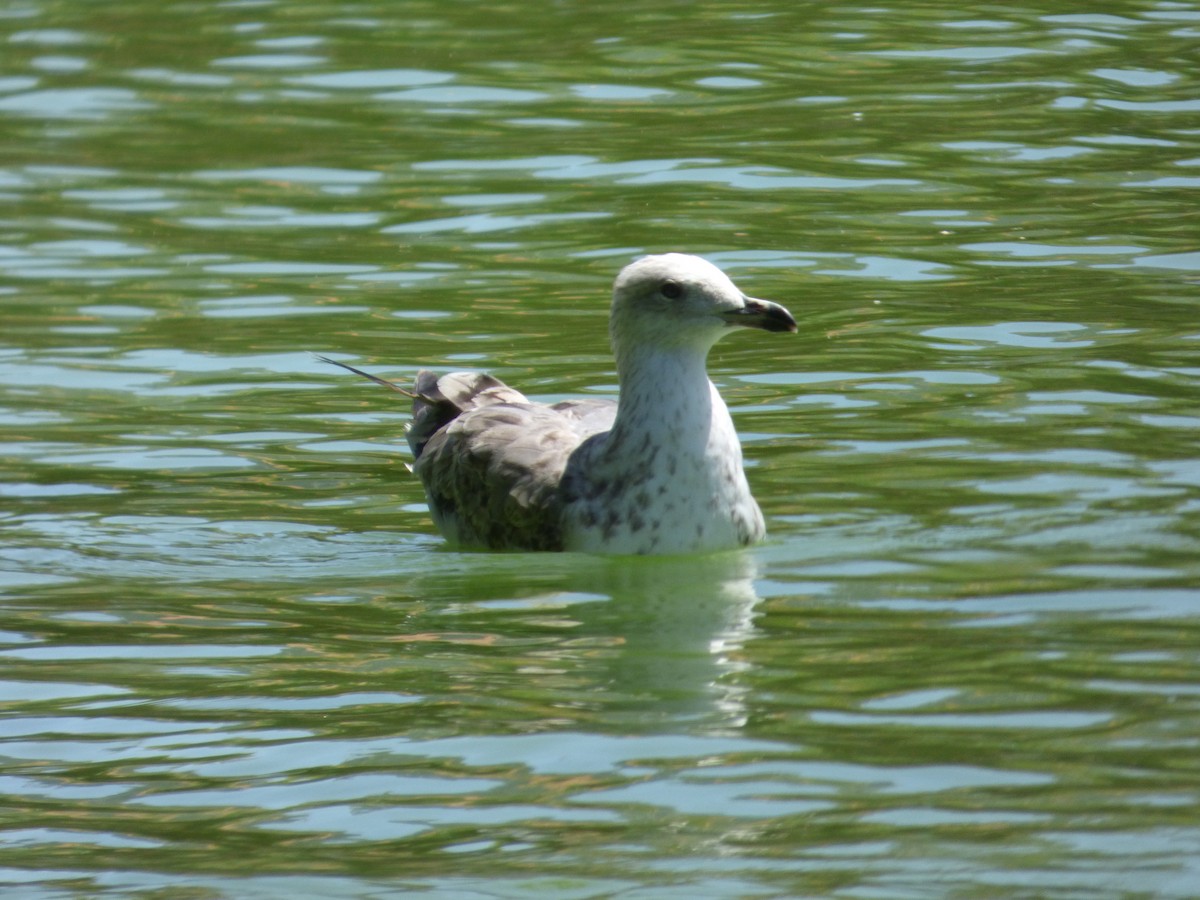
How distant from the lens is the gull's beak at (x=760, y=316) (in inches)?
346

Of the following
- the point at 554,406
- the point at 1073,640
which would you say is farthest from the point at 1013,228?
the point at 1073,640

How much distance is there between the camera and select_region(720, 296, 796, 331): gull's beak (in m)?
8.78

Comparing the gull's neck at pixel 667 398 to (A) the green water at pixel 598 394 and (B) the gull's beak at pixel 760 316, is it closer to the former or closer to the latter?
(B) the gull's beak at pixel 760 316

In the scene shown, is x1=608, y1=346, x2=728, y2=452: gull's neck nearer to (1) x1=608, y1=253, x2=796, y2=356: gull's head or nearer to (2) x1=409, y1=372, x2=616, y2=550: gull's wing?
(1) x1=608, y1=253, x2=796, y2=356: gull's head

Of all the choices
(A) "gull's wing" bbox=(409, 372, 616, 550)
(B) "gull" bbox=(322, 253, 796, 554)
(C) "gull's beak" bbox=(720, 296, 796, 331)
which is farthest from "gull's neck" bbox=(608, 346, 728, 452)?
(A) "gull's wing" bbox=(409, 372, 616, 550)

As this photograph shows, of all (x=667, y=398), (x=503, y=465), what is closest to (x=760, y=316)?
(x=667, y=398)

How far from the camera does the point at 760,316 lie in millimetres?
8844

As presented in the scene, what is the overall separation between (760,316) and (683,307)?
0.32m

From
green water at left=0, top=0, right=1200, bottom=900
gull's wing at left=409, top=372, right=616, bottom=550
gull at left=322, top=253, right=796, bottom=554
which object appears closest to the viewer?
green water at left=0, top=0, right=1200, bottom=900

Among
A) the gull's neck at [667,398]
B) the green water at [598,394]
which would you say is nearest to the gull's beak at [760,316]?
the gull's neck at [667,398]

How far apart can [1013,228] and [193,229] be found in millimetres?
5302

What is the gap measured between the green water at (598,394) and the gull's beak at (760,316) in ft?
2.78

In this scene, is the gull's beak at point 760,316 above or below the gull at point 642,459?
above

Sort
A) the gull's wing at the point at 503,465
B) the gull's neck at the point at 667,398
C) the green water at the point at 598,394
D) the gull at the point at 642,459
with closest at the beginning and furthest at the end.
Answer: 1. the green water at the point at 598,394
2. the gull at the point at 642,459
3. the gull's neck at the point at 667,398
4. the gull's wing at the point at 503,465
